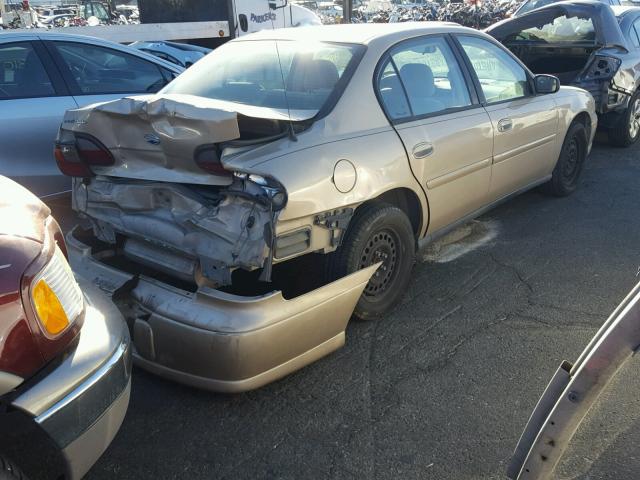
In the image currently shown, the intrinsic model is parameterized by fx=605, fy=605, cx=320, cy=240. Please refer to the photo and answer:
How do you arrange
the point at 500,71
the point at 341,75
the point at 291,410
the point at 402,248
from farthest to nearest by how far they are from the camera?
the point at 500,71, the point at 402,248, the point at 341,75, the point at 291,410

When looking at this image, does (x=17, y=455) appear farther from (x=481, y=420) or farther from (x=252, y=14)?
(x=252, y=14)

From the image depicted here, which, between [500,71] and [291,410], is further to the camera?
[500,71]

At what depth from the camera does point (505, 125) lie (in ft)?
14.1

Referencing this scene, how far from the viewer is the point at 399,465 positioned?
249 cm

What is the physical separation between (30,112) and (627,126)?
654 cm

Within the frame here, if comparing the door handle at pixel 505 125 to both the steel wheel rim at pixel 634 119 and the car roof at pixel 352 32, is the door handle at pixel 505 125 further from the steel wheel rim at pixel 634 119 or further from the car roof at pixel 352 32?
the steel wheel rim at pixel 634 119

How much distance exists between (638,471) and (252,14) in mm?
Answer: 13422

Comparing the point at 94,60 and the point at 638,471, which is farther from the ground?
the point at 94,60

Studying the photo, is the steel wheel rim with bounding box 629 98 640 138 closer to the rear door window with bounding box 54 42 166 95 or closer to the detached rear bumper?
the rear door window with bounding box 54 42 166 95

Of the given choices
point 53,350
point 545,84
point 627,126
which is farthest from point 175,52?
point 53,350

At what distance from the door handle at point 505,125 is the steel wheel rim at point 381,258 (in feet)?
4.35

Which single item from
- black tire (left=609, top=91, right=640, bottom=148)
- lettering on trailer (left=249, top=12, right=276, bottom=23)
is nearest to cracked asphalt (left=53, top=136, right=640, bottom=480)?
black tire (left=609, top=91, right=640, bottom=148)

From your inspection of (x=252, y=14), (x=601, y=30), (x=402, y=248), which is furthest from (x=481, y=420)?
(x=252, y=14)

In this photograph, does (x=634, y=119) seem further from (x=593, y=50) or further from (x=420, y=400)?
(x=420, y=400)
